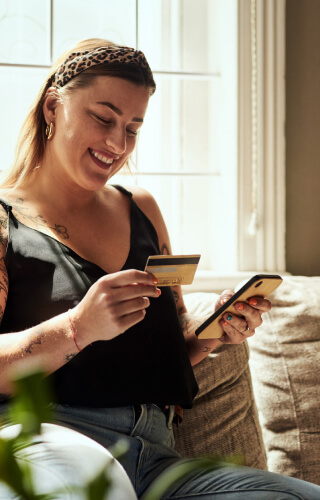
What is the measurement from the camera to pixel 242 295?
1.26 meters

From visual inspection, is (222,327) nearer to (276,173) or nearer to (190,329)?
(190,329)

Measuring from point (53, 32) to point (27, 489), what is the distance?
202 cm

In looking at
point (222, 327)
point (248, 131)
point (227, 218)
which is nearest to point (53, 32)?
point (248, 131)

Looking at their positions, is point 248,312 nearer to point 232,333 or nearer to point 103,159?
point 232,333

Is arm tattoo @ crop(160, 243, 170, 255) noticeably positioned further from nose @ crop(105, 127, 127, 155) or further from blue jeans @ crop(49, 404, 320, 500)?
blue jeans @ crop(49, 404, 320, 500)

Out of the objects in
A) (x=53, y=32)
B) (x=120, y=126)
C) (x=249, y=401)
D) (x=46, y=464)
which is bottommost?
(x=249, y=401)

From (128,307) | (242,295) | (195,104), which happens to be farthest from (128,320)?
(195,104)

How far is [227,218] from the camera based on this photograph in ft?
7.27

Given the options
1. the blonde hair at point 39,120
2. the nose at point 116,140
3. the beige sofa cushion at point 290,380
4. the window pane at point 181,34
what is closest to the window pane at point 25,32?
the window pane at point 181,34

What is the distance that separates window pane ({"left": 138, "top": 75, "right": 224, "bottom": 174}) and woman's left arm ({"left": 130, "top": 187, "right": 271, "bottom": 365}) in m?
0.56

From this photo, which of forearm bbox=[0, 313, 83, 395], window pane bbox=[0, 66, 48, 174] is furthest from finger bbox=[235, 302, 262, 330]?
window pane bbox=[0, 66, 48, 174]

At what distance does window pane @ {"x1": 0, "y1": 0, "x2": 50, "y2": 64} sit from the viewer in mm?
2066

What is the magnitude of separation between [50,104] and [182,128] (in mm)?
889

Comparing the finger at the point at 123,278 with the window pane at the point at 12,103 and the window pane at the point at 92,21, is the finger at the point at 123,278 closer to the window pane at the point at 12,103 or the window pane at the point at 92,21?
the window pane at the point at 12,103
